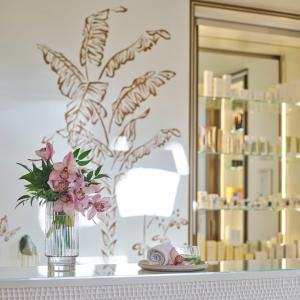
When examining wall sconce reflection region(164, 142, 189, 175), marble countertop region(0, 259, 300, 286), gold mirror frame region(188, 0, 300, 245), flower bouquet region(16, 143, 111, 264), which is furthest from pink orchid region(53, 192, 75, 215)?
gold mirror frame region(188, 0, 300, 245)

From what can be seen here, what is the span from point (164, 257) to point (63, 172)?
0.49 meters

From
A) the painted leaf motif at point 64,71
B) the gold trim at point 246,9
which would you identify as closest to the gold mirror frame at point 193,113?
the gold trim at point 246,9

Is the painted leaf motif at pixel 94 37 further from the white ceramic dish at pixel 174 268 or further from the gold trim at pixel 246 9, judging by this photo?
the white ceramic dish at pixel 174 268

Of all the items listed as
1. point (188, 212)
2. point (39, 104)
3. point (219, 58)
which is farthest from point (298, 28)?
point (39, 104)

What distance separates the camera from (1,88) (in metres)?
3.94

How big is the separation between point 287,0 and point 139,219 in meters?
1.89

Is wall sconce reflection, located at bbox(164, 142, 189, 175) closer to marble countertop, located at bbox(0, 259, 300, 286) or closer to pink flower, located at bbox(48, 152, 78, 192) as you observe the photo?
marble countertop, located at bbox(0, 259, 300, 286)

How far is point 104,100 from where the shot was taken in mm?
4180

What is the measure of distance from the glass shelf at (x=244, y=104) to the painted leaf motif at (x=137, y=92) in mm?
770

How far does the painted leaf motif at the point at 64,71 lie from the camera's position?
13.3 ft

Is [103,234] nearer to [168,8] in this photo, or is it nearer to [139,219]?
[139,219]

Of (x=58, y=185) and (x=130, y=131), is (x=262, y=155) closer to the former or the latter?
(x=130, y=131)

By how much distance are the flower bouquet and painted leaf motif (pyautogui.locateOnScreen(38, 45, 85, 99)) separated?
5.67 ft

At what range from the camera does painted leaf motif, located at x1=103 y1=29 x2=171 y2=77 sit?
13.8ft
